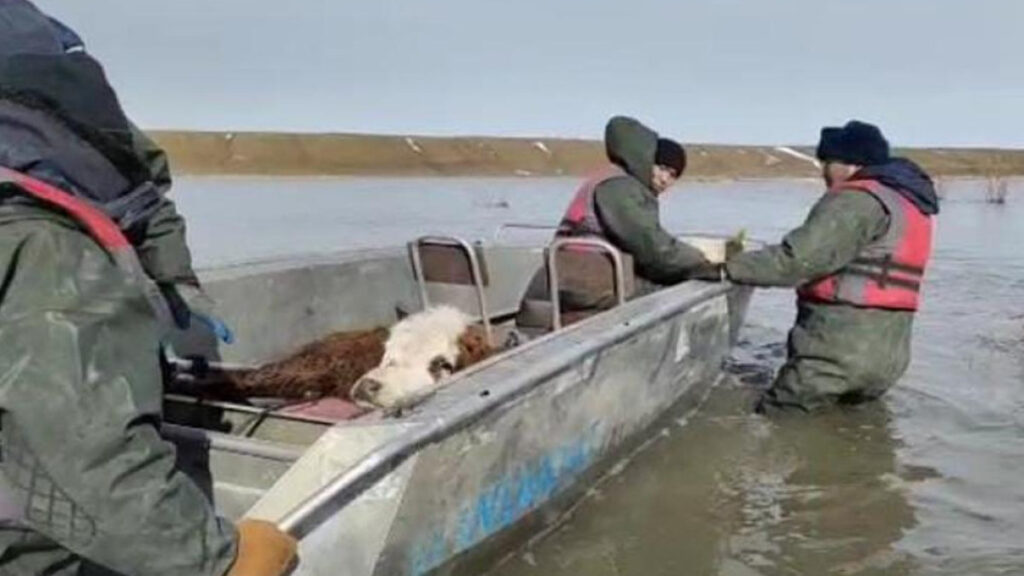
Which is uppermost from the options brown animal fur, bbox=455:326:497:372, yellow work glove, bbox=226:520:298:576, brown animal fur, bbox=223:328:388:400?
yellow work glove, bbox=226:520:298:576

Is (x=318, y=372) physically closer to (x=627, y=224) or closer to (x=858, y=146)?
(x=627, y=224)

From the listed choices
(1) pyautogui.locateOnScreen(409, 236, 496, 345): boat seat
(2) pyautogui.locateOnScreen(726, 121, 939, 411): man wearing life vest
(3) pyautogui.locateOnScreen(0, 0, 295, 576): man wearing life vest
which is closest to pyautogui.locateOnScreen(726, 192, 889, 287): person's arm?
(2) pyautogui.locateOnScreen(726, 121, 939, 411): man wearing life vest

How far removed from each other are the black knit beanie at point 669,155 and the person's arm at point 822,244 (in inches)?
28.4

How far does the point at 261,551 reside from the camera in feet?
7.57

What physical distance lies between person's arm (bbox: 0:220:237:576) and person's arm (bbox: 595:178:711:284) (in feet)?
14.7

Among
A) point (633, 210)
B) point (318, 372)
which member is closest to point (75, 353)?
point (318, 372)

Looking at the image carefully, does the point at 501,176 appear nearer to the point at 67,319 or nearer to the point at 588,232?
the point at 588,232

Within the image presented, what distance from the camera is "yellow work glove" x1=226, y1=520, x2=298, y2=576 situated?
2205mm

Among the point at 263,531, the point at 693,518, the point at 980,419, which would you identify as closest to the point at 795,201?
the point at 980,419

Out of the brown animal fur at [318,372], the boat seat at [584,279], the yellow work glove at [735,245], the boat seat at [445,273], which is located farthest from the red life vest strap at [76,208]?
the yellow work glove at [735,245]

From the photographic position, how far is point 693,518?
5266 millimetres

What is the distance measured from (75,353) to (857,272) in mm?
5165

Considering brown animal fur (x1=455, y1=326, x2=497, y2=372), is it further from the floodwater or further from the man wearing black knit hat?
the man wearing black knit hat

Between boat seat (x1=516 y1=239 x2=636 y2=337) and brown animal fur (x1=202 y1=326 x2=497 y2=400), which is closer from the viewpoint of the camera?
brown animal fur (x1=202 y1=326 x2=497 y2=400)
